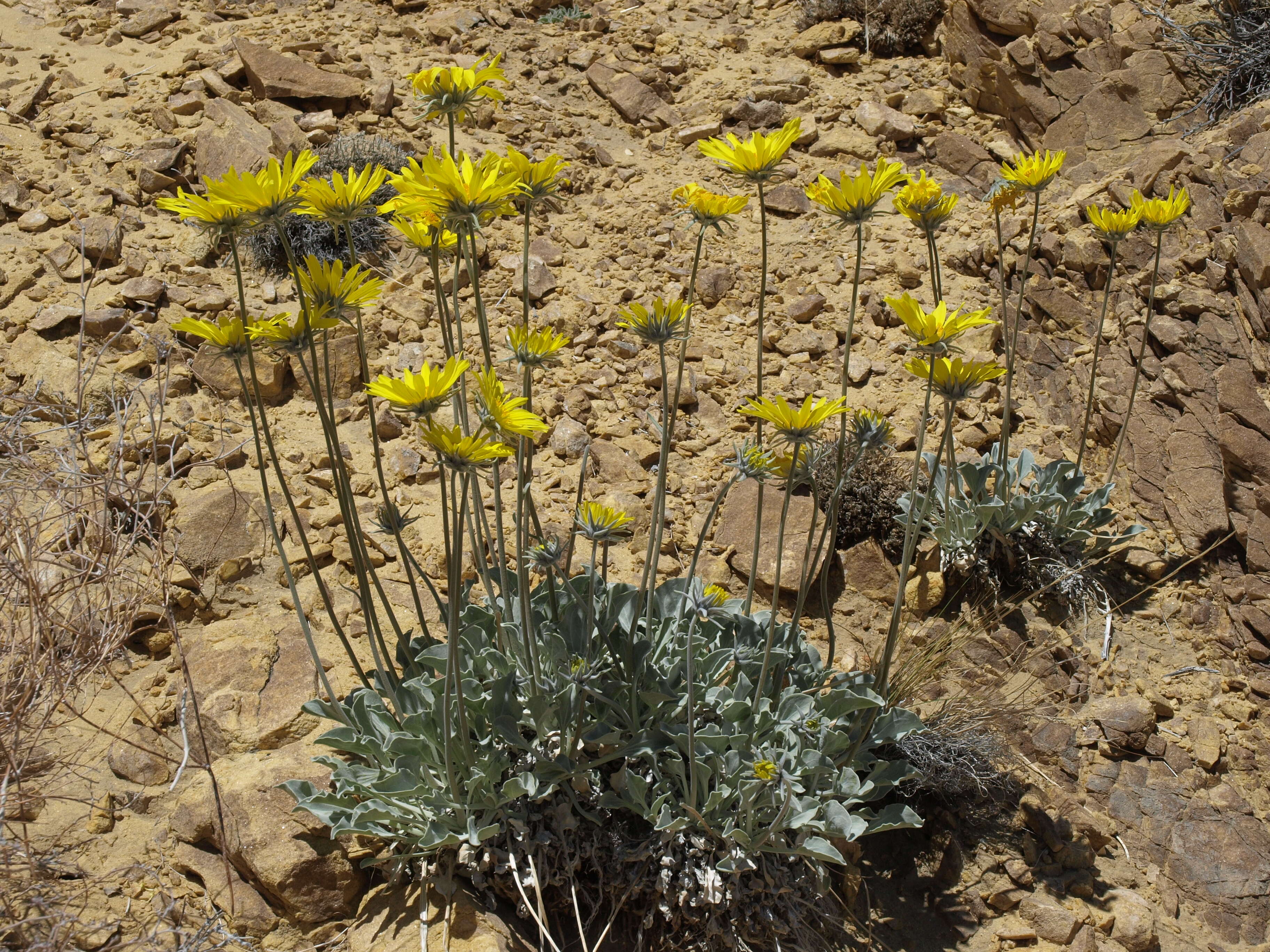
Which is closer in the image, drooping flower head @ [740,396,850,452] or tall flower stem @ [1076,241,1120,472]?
drooping flower head @ [740,396,850,452]

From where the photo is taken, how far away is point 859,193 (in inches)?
111

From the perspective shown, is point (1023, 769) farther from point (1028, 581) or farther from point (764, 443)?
point (764, 443)

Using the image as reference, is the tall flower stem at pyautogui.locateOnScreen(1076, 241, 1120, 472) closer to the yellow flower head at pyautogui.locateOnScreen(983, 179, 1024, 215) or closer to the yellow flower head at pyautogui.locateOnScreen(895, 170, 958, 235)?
the yellow flower head at pyautogui.locateOnScreen(983, 179, 1024, 215)

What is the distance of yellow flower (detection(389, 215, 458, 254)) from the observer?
9.07 ft

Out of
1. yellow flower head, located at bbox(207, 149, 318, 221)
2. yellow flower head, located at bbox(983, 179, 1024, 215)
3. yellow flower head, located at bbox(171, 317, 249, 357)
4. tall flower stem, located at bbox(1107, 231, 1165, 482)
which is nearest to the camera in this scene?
yellow flower head, located at bbox(207, 149, 318, 221)

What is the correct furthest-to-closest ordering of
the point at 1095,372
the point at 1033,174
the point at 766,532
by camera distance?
the point at 1095,372
the point at 766,532
the point at 1033,174

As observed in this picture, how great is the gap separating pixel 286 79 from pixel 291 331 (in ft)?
17.1

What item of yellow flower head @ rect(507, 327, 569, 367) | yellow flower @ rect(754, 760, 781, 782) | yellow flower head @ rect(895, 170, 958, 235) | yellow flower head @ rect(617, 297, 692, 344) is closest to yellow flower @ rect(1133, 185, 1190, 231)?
yellow flower head @ rect(895, 170, 958, 235)

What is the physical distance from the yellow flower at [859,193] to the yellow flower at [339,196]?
1.30m

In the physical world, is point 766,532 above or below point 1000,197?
below

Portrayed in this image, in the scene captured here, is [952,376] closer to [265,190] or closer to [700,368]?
[265,190]

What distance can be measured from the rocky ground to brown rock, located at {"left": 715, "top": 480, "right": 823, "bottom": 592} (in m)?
0.03

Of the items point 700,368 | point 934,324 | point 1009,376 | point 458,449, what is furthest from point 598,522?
point 700,368

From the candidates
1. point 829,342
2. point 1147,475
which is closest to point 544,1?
point 829,342
